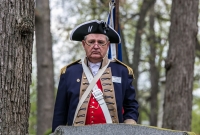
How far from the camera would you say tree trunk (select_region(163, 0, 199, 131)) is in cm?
757

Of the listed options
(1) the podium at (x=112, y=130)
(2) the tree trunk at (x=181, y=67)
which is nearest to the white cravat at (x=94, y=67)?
(1) the podium at (x=112, y=130)

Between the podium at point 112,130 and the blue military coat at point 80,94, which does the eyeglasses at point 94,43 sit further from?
the podium at point 112,130

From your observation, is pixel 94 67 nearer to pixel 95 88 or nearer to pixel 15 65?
pixel 95 88

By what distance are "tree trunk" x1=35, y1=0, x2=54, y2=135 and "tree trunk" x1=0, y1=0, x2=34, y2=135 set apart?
8547 millimetres

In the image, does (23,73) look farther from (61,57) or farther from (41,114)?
(61,57)

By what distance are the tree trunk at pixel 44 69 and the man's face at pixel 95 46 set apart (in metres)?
8.50

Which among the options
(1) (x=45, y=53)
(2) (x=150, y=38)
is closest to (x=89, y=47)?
(1) (x=45, y=53)

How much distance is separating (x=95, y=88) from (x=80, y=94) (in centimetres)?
14

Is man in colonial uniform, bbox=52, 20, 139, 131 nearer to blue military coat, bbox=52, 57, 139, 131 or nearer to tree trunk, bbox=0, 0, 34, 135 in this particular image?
A: blue military coat, bbox=52, 57, 139, 131

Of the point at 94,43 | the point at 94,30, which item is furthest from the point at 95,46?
the point at 94,30

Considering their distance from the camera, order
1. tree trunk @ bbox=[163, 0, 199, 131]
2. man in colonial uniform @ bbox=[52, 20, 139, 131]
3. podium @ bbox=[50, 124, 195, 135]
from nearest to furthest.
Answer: podium @ bbox=[50, 124, 195, 135] < man in colonial uniform @ bbox=[52, 20, 139, 131] < tree trunk @ bbox=[163, 0, 199, 131]

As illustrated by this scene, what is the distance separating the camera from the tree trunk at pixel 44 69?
12344 mm

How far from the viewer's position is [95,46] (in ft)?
12.7

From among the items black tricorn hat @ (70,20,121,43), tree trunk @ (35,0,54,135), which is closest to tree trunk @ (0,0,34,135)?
black tricorn hat @ (70,20,121,43)
